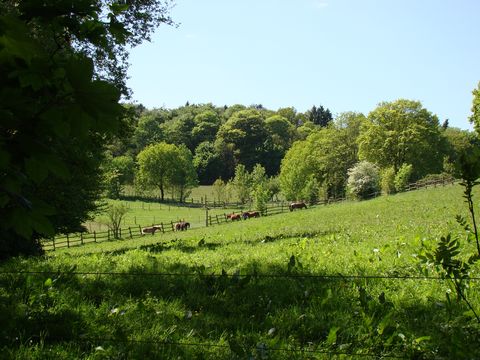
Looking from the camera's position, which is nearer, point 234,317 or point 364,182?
point 234,317

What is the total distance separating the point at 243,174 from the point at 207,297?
88.5m

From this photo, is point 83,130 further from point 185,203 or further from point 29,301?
point 185,203

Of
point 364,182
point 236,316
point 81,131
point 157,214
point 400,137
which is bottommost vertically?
point 157,214

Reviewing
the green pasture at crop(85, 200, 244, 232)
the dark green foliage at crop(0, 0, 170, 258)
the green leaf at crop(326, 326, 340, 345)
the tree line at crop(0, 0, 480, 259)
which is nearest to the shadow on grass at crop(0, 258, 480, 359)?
the green leaf at crop(326, 326, 340, 345)

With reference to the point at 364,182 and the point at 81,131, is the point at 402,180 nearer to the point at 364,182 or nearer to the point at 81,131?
the point at 364,182

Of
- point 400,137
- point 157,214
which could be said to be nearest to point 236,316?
point 400,137

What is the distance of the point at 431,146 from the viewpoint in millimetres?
70125

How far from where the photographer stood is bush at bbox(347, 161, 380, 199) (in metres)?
62.1

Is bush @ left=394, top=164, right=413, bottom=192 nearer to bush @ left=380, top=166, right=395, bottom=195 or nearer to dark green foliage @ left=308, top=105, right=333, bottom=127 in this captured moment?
bush @ left=380, top=166, right=395, bottom=195

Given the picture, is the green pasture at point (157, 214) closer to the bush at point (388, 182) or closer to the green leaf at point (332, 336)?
the bush at point (388, 182)

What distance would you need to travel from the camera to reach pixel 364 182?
203 ft

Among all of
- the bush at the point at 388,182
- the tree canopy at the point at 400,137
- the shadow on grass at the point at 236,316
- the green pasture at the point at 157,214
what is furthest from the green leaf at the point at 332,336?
the tree canopy at the point at 400,137

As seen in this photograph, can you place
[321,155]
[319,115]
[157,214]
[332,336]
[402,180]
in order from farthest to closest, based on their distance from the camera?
[319,115] → [321,155] → [157,214] → [402,180] → [332,336]

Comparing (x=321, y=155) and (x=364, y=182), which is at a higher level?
(x=321, y=155)
